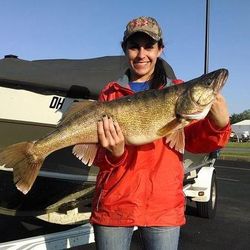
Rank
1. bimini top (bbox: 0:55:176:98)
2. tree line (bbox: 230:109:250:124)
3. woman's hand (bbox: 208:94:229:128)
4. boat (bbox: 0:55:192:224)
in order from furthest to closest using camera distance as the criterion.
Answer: tree line (bbox: 230:109:250:124) < bimini top (bbox: 0:55:176:98) < boat (bbox: 0:55:192:224) < woman's hand (bbox: 208:94:229:128)

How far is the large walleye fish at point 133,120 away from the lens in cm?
285

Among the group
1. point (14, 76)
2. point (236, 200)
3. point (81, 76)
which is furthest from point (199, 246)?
point (236, 200)

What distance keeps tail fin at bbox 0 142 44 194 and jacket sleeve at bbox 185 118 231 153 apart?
0.95 meters

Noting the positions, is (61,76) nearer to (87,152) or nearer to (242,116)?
(87,152)

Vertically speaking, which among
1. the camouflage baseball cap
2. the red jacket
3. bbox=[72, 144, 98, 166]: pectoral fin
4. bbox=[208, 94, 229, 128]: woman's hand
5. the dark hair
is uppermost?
the camouflage baseball cap

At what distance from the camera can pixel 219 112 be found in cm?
282

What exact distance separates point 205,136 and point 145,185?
1.51ft

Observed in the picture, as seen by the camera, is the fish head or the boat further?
the boat

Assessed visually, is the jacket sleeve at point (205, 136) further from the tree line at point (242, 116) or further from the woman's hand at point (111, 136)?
the tree line at point (242, 116)

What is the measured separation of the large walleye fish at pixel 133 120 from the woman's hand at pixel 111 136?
47 mm

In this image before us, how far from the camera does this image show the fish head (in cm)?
282

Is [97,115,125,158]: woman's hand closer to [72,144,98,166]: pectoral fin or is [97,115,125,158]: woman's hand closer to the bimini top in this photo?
[72,144,98,166]: pectoral fin

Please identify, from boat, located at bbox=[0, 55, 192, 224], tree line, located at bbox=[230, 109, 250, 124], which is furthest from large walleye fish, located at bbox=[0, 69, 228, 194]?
tree line, located at bbox=[230, 109, 250, 124]

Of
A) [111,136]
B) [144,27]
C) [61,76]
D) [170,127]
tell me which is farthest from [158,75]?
[61,76]
